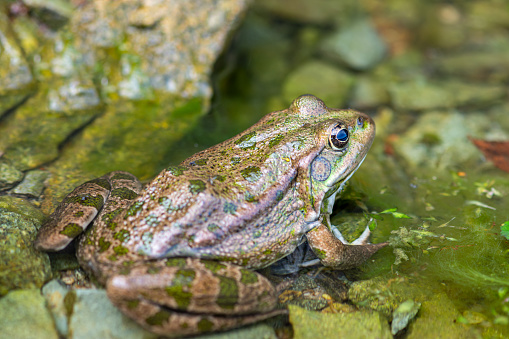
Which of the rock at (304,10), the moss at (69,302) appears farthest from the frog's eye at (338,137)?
the rock at (304,10)

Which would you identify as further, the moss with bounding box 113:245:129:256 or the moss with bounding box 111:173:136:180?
the moss with bounding box 111:173:136:180

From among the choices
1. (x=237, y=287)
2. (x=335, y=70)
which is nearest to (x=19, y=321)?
(x=237, y=287)

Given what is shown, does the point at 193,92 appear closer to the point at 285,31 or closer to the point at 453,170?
the point at 285,31

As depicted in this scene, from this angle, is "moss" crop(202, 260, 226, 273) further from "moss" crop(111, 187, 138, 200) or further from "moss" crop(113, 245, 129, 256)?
"moss" crop(111, 187, 138, 200)

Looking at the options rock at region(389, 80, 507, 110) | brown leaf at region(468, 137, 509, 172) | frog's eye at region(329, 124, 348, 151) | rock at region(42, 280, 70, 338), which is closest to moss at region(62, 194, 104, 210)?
rock at region(42, 280, 70, 338)

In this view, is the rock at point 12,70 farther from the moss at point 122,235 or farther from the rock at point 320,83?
the rock at point 320,83

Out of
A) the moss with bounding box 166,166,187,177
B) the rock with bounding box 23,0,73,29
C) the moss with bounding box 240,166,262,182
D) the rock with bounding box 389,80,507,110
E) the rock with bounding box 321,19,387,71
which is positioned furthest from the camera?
the rock with bounding box 321,19,387,71
